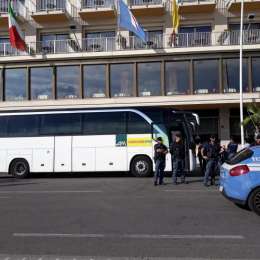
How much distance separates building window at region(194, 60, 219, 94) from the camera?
30.1m

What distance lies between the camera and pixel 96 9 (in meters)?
31.7

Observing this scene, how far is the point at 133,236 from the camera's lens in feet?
26.2

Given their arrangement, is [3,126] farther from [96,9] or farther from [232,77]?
[232,77]

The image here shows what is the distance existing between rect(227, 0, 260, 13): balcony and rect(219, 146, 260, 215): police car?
22430mm

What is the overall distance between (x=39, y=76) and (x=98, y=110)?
12141 millimetres

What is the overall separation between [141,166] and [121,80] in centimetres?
1163

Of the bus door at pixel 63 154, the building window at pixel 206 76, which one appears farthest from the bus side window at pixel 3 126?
the building window at pixel 206 76

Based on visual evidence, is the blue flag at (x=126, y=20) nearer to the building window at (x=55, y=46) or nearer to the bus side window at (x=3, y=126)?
the building window at (x=55, y=46)

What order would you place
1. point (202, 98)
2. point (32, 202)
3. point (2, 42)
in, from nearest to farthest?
point (32, 202) → point (202, 98) → point (2, 42)

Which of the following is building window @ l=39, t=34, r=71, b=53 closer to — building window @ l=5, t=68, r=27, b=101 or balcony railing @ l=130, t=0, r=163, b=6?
building window @ l=5, t=68, r=27, b=101

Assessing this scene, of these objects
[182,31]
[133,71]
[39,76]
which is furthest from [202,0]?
[39,76]

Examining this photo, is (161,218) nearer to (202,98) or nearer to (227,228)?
(227,228)

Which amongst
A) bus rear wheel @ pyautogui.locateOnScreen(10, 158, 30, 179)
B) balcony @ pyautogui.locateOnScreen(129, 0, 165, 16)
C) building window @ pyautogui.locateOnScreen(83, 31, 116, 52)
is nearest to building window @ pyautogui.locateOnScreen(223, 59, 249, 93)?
balcony @ pyautogui.locateOnScreen(129, 0, 165, 16)

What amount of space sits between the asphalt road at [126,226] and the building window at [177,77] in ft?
55.6
